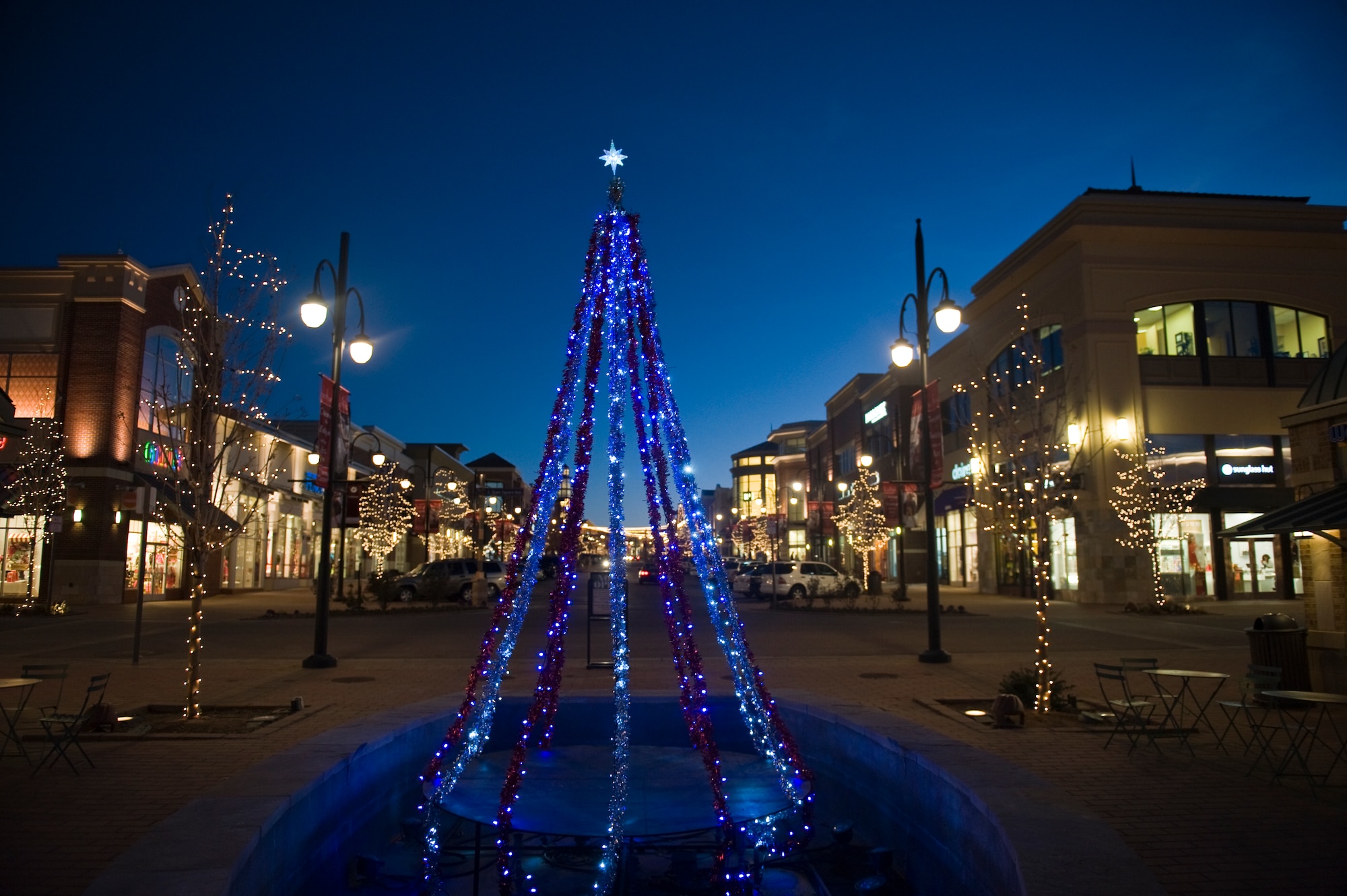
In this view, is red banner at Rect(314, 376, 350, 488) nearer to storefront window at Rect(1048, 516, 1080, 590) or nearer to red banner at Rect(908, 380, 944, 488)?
red banner at Rect(908, 380, 944, 488)

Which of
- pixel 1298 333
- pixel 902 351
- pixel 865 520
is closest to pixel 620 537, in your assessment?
pixel 902 351

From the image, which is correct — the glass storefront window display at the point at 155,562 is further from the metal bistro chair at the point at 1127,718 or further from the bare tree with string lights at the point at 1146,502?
the bare tree with string lights at the point at 1146,502

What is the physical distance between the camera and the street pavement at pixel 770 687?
5.76 meters

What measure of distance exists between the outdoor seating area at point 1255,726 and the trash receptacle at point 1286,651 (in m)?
0.24

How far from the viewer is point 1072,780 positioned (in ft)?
24.7

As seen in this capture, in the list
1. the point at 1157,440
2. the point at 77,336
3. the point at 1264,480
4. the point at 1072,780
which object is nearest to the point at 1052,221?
the point at 1157,440

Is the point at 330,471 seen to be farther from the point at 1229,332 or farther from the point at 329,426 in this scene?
the point at 1229,332

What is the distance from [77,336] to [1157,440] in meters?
39.1

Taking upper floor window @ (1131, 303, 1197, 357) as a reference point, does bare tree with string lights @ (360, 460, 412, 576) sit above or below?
below

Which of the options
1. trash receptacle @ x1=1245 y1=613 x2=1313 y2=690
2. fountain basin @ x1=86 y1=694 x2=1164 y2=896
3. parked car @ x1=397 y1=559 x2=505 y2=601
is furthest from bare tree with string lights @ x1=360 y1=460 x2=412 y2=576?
trash receptacle @ x1=1245 y1=613 x2=1313 y2=690

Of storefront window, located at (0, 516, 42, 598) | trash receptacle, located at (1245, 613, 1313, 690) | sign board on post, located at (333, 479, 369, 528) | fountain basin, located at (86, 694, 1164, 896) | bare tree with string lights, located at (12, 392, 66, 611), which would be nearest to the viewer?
fountain basin, located at (86, 694, 1164, 896)

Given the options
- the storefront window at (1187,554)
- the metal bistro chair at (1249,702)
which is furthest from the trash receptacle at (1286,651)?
the storefront window at (1187,554)

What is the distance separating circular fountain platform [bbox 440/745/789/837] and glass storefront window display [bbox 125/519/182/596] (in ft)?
98.7

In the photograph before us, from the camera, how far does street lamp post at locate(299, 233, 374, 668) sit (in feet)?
48.1
